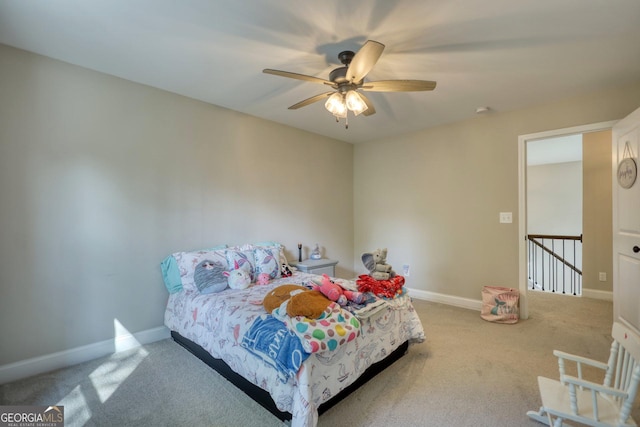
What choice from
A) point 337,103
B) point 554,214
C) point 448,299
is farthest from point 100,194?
point 554,214

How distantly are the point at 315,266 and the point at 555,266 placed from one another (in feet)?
17.0

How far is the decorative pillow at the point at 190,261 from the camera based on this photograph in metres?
2.69

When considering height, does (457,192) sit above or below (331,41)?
below

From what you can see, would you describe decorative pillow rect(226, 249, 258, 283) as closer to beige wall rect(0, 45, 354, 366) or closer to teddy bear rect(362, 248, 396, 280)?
beige wall rect(0, 45, 354, 366)

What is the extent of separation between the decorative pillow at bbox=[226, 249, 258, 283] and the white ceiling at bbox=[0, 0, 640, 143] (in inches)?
64.6

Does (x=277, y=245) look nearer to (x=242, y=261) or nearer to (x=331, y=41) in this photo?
(x=242, y=261)

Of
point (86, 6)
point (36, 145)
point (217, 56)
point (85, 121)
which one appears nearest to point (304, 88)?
point (217, 56)

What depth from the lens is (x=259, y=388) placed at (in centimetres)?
182

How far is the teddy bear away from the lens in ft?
8.18

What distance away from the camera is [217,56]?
2238mm

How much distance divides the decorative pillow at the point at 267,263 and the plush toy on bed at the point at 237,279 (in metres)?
0.27

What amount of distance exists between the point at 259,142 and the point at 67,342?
8.78 ft
